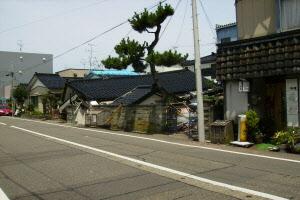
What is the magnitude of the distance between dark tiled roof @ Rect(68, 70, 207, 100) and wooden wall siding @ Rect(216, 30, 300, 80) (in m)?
16.8

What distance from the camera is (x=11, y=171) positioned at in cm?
1089

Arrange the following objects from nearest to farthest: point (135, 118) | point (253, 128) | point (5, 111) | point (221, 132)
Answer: point (253, 128) → point (221, 132) → point (135, 118) → point (5, 111)

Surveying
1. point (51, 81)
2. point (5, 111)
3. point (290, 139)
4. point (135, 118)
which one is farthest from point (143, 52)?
point (5, 111)

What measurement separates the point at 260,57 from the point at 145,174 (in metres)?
7.74

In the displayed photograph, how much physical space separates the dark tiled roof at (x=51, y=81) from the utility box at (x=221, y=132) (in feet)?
120

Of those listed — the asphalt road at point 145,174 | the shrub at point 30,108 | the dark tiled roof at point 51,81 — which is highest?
the dark tiled roof at point 51,81

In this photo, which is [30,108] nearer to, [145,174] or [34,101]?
[34,101]

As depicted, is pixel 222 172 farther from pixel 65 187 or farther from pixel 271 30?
pixel 271 30

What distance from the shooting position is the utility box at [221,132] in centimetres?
1595

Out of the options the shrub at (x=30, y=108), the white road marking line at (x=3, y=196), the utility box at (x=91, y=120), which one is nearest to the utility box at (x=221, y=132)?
the white road marking line at (x=3, y=196)

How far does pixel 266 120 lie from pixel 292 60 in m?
2.82

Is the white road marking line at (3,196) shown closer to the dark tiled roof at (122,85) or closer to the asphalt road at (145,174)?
the asphalt road at (145,174)

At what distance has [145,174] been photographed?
9.85 metres

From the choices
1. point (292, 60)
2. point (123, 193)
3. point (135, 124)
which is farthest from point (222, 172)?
point (135, 124)
